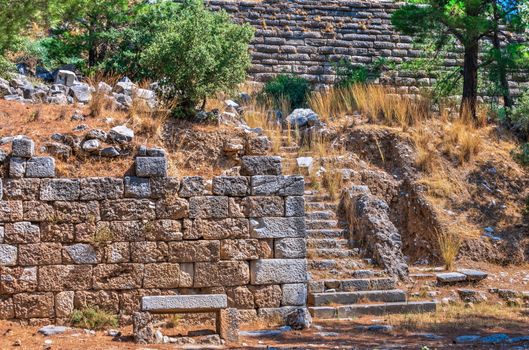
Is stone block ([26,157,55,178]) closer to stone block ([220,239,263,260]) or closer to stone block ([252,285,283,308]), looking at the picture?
stone block ([220,239,263,260])

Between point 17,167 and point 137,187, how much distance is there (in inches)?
61.1

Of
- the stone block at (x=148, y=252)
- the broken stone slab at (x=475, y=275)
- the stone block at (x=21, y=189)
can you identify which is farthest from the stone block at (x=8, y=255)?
the broken stone slab at (x=475, y=275)

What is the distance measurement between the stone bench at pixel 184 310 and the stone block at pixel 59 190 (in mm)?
1940

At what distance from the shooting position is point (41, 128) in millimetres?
11883

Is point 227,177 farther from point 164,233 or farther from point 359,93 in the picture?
point 359,93

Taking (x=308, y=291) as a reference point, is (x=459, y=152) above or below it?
above

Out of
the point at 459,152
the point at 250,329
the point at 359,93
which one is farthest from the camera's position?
the point at 359,93

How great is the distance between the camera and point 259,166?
11391 mm

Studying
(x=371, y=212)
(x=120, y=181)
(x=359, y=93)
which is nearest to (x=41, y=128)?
(x=120, y=181)

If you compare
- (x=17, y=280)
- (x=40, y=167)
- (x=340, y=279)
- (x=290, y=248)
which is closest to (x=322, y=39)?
(x=340, y=279)

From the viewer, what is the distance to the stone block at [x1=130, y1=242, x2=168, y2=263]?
10.9 m

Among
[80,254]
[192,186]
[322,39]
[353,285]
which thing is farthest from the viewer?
[322,39]

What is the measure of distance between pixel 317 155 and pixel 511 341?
701 centimetres

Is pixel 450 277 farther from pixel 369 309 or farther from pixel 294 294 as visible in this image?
pixel 294 294
